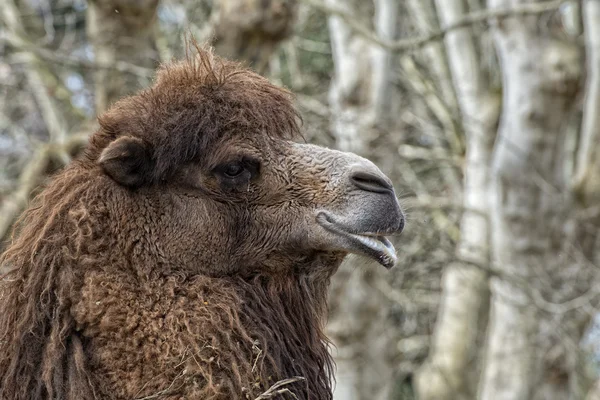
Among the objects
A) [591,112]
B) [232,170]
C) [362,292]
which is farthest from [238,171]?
[591,112]

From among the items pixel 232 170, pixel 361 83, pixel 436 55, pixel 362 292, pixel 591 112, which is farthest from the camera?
pixel 436 55

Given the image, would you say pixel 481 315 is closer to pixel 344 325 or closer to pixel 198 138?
pixel 344 325

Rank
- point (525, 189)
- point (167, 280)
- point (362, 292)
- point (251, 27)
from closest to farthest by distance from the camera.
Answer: point (167, 280) → point (251, 27) → point (525, 189) → point (362, 292)

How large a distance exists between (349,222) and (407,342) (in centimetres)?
1642

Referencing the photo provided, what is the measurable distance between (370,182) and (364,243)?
0.28 m

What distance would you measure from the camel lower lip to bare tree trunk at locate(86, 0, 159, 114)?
15.0ft

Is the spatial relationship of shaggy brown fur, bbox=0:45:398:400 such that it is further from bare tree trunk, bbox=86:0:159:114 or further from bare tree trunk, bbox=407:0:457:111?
bare tree trunk, bbox=407:0:457:111

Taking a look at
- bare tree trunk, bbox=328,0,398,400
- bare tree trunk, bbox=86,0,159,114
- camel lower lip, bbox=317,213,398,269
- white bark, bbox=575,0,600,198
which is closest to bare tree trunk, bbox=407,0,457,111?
white bark, bbox=575,0,600,198

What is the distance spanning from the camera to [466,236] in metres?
15.6

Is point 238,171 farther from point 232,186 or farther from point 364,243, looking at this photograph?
point 364,243

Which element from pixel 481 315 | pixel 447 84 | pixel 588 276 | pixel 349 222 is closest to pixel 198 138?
pixel 349 222

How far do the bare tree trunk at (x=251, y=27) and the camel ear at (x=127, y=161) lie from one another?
13.9ft

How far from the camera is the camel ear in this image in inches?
196

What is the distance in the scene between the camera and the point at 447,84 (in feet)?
58.0
